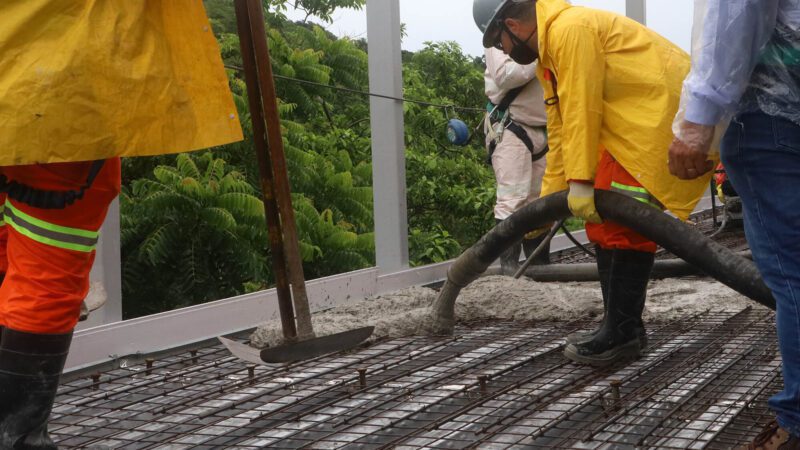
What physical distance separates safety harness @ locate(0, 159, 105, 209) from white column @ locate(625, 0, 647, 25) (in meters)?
7.43

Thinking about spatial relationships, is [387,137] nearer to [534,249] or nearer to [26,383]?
[534,249]

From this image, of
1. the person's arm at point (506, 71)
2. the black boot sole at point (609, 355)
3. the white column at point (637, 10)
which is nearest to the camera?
the black boot sole at point (609, 355)

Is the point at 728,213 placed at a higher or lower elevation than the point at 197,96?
lower

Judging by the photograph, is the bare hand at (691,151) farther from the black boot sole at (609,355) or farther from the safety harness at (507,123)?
the safety harness at (507,123)

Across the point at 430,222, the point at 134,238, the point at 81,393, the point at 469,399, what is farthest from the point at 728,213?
the point at 81,393

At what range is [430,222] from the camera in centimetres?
934

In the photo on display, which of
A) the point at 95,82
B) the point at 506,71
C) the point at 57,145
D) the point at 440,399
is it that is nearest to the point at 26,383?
the point at 57,145

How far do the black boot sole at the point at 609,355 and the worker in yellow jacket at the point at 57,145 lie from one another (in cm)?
185

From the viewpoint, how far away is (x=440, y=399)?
3.40 meters

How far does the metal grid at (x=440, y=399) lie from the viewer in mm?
3031

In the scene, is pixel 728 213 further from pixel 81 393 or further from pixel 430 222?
pixel 81 393

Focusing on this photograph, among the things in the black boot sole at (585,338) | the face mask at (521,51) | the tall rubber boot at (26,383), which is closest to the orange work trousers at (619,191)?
the black boot sole at (585,338)

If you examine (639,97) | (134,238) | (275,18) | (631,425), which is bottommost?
(631,425)

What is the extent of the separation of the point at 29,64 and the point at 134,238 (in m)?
3.43
